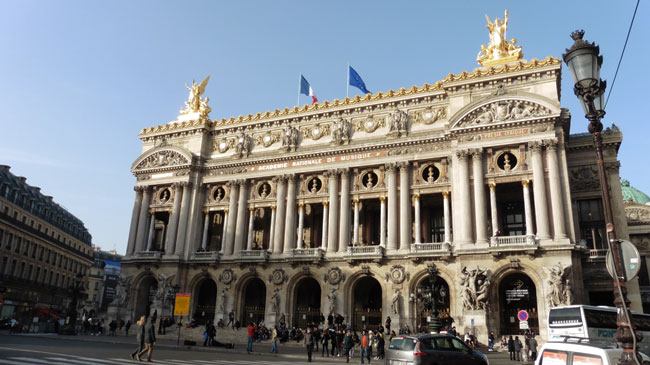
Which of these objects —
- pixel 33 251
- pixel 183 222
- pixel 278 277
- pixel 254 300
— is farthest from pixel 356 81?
pixel 33 251

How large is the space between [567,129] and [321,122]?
66.2 feet

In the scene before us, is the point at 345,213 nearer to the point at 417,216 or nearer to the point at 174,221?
the point at 417,216

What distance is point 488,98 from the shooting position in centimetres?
3659

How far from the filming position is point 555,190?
3334cm

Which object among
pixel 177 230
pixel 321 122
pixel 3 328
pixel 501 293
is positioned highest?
pixel 321 122

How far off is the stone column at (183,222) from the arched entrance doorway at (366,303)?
56.7ft

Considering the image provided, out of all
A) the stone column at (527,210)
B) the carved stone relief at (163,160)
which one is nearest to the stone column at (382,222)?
the stone column at (527,210)

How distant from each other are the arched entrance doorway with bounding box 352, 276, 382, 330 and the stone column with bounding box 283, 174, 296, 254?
6917mm

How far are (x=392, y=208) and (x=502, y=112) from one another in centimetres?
1105

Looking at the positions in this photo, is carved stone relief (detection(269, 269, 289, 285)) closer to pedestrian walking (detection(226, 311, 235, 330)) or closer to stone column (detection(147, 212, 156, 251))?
pedestrian walking (detection(226, 311, 235, 330))

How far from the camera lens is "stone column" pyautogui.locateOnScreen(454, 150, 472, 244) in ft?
115

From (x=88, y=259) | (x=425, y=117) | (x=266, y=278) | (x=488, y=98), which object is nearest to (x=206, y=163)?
(x=266, y=278)

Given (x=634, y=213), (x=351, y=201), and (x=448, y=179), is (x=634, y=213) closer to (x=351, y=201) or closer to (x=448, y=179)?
(x=448, y=179)

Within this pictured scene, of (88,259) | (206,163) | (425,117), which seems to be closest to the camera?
(425,117)
